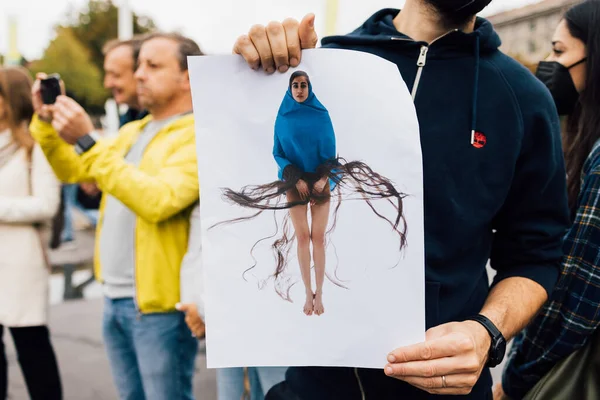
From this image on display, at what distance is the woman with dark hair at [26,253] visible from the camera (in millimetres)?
2576

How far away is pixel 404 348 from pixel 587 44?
1.28m

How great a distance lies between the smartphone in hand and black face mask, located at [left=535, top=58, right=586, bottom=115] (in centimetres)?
163

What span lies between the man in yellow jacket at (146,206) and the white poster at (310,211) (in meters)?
1.06

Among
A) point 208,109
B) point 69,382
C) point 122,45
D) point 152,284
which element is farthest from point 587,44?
point 69,382

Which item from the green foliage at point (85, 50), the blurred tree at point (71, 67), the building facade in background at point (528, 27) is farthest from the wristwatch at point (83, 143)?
the building facade in background at point (528, 27)

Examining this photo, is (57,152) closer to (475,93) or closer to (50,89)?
(50,89)

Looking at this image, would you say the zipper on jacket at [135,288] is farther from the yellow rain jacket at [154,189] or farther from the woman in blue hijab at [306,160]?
the woman in blue hijab at [306,160]

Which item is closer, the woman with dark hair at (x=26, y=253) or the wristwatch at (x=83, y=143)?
the wristwatch at (x=83, y=143)

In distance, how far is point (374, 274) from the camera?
869mm

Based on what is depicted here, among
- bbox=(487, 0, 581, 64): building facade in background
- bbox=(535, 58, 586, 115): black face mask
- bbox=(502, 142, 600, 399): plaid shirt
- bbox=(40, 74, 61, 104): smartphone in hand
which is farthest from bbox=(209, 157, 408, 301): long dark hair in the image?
bbox=(487, 0, 581, 64): building facade in background

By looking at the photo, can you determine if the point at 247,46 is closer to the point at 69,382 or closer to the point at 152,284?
the point at 152,284

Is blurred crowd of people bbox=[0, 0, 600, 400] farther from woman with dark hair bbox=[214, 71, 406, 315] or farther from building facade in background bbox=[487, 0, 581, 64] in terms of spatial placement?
building facade in background bbox=[487, 0, 581, 64]

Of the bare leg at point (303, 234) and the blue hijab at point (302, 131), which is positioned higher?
the blue hijab at point (302, 131)

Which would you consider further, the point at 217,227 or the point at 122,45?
the point at 122,45
